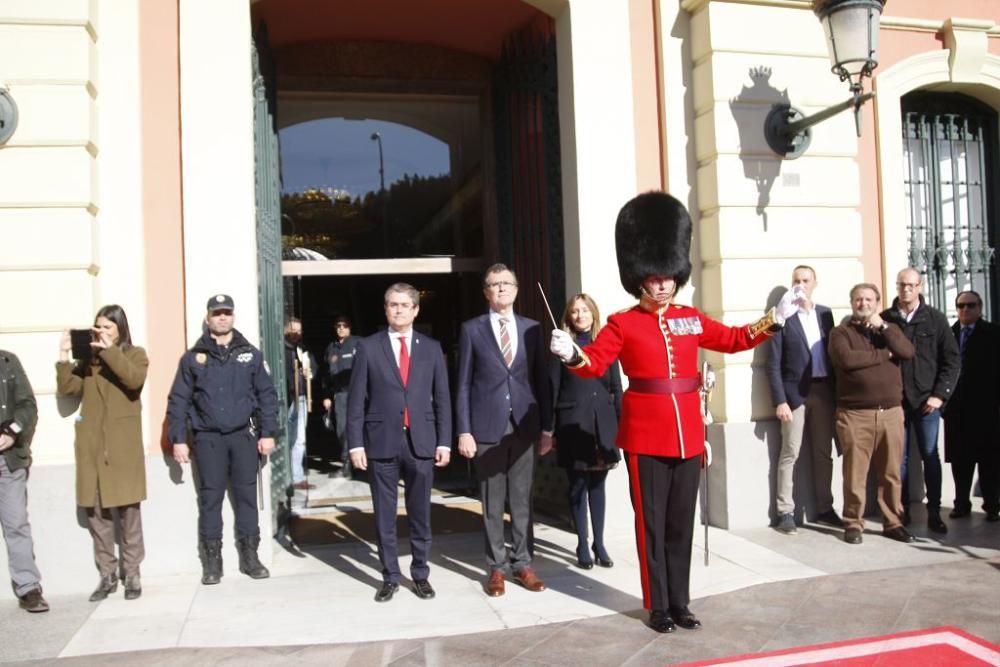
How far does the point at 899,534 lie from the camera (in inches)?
244

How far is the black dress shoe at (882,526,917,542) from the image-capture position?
616 cm

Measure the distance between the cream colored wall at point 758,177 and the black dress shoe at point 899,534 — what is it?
3.81 feet

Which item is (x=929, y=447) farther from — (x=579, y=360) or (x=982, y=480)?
(x=579, y=360)

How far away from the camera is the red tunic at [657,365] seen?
455 cm

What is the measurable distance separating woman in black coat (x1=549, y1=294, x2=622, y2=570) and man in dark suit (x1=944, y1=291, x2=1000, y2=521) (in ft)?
9.31

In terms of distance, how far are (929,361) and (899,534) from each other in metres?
1.25

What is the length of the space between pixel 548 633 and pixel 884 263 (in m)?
A: 4.46

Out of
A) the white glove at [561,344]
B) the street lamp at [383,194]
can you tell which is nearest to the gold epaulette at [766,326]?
the white glove at [561,344]

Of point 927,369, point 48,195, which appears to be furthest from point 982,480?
point 48,195

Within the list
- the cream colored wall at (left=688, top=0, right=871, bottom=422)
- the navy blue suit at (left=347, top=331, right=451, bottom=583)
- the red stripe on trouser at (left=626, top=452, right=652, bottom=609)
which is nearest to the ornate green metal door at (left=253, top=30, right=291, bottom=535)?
the navy blue suit at (left=347, top=331, right=451, bottom=583)

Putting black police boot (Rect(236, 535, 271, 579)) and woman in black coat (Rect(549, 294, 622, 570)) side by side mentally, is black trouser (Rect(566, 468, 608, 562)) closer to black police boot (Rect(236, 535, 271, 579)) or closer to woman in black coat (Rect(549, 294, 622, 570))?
woman in black coat (Rect(549, 294, 622, 570))

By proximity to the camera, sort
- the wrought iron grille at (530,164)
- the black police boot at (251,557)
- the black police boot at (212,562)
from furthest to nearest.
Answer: the wrought iron grille at (530,164) → the black police boot at (251,557) → the black police boot at (212,562)

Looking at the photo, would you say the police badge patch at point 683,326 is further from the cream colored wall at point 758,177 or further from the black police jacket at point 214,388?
the black police jacket at point 214,388

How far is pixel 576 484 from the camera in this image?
19.1ft
